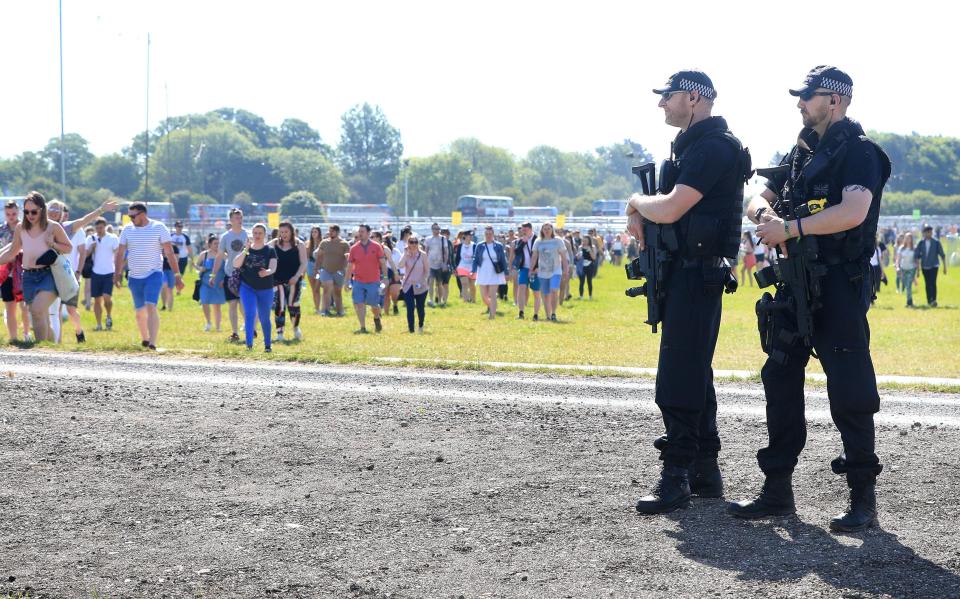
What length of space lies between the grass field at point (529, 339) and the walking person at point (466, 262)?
0.97 metres

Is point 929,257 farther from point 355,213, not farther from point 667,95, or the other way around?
point 355,213

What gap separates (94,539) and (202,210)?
90861 millimetres

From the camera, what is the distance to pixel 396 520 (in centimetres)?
468

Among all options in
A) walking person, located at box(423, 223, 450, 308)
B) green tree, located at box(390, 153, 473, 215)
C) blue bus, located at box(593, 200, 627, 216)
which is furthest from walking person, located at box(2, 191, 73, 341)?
green tree, located at box(390, 153, 473, 215)

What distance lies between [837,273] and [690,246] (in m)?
0.61

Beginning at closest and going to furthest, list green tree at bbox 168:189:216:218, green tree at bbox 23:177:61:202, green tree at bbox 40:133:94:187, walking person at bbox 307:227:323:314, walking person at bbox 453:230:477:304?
walking person at bbox 307:227:323:314
walking person at bbox 453:230:477:304
green tree at bbox 23:177:61:202
green tree at bbox 168:189:216:218
green tree at bbox 40:133:94:187

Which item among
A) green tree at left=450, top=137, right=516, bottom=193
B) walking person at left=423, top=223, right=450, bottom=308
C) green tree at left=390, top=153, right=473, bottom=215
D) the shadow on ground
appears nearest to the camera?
the shadow on ground

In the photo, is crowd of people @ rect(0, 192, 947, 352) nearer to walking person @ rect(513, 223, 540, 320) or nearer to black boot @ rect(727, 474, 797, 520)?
walking person @ rect(513, 223, 540, 320)

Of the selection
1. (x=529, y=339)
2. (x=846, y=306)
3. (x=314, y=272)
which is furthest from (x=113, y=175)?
(x=846, y=306)

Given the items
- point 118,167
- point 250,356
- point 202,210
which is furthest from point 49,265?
point 118,167

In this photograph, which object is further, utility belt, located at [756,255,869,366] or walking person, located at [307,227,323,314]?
walking person, located at [307,227,323,314]

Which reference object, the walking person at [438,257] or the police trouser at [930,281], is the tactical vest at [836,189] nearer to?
the walking person at [438,257]

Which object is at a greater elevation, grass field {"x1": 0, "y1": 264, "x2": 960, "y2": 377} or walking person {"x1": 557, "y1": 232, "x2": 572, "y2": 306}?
walking person {"x1": 557, "y1": 232, "x2": 572, "y2": 306}

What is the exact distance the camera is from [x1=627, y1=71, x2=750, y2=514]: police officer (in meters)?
4.73
